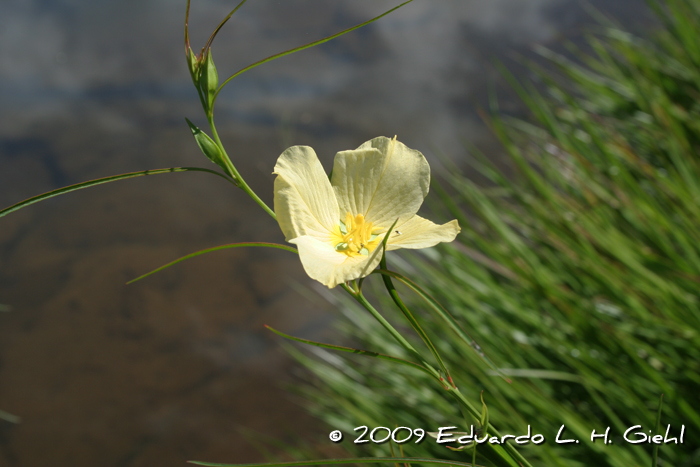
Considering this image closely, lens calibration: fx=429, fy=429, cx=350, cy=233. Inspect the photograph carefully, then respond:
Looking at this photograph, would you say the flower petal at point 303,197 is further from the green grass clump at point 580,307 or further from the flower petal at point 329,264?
the green grass clump at point 580,307

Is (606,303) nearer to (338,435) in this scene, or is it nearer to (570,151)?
(570,151)

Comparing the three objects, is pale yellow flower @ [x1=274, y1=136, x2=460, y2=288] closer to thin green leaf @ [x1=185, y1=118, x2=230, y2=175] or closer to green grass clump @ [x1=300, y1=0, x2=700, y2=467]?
thin green leaf @ [x1=185, y1=118, x2=230, y2=175]

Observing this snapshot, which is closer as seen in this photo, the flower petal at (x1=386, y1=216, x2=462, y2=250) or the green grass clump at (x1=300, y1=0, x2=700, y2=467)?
the flower petal at (x1=386, y1=216, x2=462, y2=250)

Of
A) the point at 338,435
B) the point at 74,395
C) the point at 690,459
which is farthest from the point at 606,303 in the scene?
the point at 74,395

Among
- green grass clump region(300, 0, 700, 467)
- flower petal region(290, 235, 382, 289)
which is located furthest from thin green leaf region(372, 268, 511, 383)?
green grass clump region(300, 0, 700, 467)

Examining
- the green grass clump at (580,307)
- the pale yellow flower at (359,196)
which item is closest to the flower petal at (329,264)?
the pale yellow flower at (359,196)

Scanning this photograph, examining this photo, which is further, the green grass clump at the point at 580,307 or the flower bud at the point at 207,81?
the green grass clump at the point at 580,307

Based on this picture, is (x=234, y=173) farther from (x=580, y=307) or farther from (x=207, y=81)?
(x=580, y=307)

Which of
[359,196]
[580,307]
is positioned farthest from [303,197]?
[580,307]
